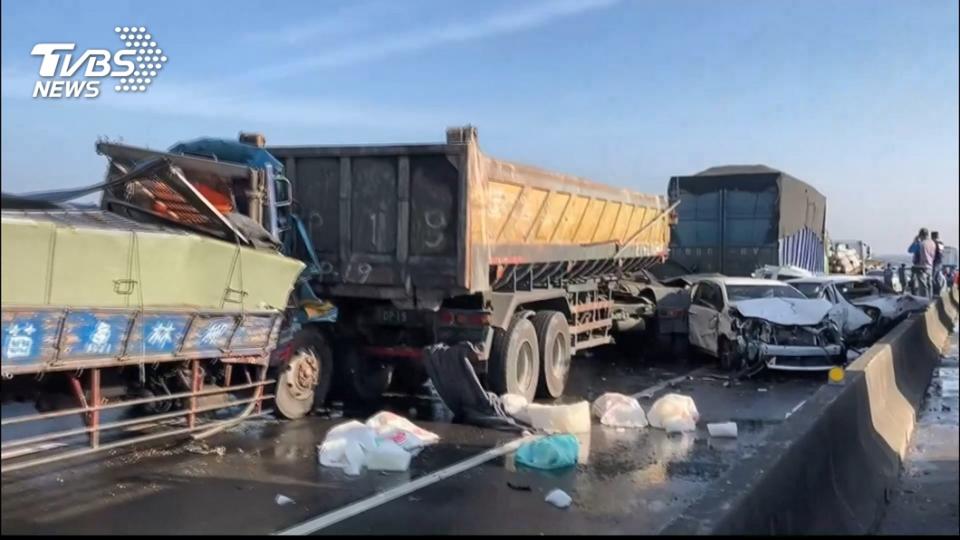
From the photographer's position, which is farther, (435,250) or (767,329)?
(767,329)

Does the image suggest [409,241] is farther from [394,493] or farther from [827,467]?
[827,467]

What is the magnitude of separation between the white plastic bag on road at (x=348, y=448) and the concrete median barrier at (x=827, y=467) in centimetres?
321

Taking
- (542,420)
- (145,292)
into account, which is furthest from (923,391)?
(145,292)

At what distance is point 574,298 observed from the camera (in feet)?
39.9

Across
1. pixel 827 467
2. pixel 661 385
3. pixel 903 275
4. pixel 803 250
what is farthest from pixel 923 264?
pixel 827 467

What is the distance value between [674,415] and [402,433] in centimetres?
268

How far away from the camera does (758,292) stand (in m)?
13.7

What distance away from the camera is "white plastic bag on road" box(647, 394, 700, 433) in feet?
28.5

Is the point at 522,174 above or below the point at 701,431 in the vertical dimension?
above

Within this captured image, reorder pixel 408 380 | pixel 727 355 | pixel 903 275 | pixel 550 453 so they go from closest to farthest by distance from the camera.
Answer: pixel 550 453
pixel 408 380
pixel 727 355
pixel 903 275

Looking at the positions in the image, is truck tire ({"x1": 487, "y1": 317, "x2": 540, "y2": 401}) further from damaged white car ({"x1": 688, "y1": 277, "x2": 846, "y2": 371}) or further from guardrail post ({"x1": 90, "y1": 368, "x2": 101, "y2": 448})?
guardrail post ({"x1": 90, "y1": 368, "x2": 101, "y2": 448})

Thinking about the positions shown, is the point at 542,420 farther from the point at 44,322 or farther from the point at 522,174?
the point at 44,322

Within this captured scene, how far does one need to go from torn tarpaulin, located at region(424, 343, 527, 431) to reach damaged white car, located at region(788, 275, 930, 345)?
775cm

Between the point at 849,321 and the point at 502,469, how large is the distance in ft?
31.8
